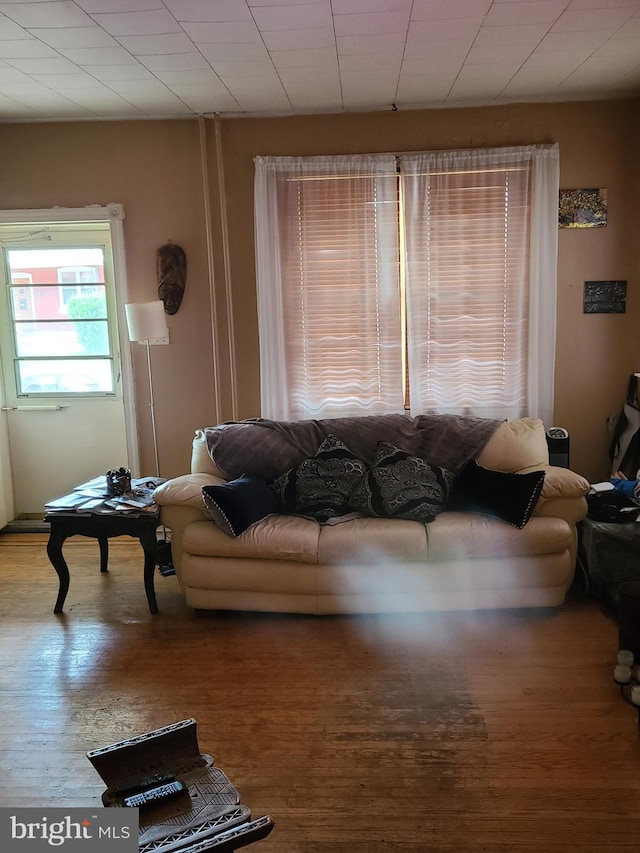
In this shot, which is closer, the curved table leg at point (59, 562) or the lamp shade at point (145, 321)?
the curved table leg at point (59, 562)

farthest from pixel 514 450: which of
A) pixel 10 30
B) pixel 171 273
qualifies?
pixel 10 30

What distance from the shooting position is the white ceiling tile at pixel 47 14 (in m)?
2.62

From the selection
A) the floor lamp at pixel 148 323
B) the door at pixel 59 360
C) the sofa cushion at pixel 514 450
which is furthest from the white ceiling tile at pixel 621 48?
the door at pixel 59 360

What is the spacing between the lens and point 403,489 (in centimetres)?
329

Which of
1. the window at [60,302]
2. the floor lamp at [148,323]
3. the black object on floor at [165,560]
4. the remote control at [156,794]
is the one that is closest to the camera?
the remote control at [156,794]

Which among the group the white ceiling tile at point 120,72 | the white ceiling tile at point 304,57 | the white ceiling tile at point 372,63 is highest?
the white ceiling tile at point 120,72

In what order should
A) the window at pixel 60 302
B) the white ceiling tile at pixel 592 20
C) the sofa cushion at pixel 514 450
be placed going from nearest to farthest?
the white ceiling tile at pixel 592 20, the sofa cushion at pixel 514 450, the window at pixel 60 302

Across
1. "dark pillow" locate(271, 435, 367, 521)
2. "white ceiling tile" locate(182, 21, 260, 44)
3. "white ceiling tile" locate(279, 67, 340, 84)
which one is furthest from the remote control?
"white ceiling tile" locate(279, 67, 340, 84)

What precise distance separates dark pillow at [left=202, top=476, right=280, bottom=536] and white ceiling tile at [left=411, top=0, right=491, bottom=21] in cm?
231

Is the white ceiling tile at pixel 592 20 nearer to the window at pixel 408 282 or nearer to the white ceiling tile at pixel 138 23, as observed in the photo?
the window at pixel 408 282

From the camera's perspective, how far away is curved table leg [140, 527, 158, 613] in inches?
129

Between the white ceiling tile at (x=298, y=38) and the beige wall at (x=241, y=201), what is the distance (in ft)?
3.52

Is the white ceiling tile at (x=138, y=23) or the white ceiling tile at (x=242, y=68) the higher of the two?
the white ceiling tile at (x=242, y=68)

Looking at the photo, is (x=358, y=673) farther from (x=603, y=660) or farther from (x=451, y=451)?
(x=451, y=451)
